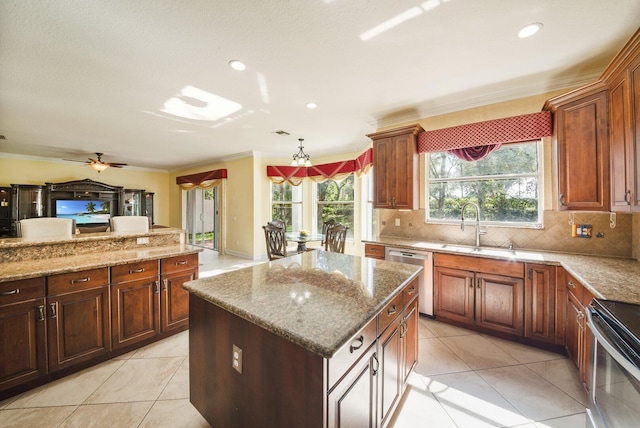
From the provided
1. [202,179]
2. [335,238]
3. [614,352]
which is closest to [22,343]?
[335,238]

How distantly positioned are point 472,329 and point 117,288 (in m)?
3.48

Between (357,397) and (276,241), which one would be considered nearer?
(357,397)

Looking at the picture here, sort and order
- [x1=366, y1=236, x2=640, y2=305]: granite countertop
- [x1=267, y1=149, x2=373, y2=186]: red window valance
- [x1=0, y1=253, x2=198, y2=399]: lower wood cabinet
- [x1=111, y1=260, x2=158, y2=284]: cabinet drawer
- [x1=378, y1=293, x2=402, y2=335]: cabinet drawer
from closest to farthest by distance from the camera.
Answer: [x1=378, y1=293, x2=402, y2=335]: cabinet drawer → [x1=366, y1=236, x2=640, y2=305]: granite countertop → [x1=0, y1=253, x2=198, y2=399]: lower wood cabinet → [x1=111, y1=260, x2=158, y2=284]: cabinet drawer → [x1=267, y1=149, x2=373, y2=186]: red window valance

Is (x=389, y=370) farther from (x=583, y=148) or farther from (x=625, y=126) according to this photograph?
(x=583, y=148)

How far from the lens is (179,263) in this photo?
8.44ft

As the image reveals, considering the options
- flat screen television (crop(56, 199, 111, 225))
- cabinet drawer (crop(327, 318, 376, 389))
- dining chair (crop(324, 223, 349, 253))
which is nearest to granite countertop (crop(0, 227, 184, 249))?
dining chair (crop(324, 223, 349, 253))

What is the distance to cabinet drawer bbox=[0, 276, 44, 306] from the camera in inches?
66.0

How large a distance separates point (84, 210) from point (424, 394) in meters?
9.25

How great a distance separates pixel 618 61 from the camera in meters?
1.74

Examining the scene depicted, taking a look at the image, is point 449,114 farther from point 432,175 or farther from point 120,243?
point 120,243

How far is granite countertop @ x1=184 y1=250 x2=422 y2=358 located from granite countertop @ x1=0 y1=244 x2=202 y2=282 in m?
1.18

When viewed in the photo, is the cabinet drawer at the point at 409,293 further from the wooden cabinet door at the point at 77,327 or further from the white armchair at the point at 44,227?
the white armchair at the point at 44,227

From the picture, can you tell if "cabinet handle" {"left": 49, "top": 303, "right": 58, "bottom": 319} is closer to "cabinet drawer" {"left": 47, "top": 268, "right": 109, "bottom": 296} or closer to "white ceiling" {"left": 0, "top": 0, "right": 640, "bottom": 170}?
"cabinet drawer" {"left": 47, "top": 268, "right": 109, "bottom": 296}

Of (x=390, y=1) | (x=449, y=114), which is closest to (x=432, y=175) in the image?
(x=449, y=114)
